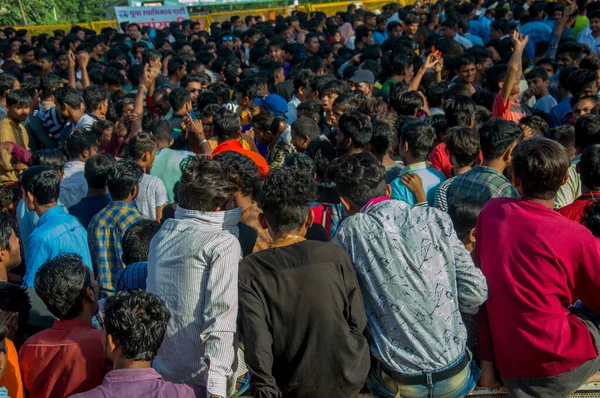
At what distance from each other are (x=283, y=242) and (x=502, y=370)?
120 cm

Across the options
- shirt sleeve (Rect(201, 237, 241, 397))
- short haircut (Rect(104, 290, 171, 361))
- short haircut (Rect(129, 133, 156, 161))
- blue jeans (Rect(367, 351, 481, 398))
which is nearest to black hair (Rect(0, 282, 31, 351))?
short haircut (Rect(104, 290, 171, 361))

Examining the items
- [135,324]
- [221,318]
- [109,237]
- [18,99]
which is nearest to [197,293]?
[221,318]

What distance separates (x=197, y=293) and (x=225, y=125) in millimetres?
2889

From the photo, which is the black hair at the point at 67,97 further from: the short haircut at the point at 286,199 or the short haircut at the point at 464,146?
the short haircut at the point at 286,199

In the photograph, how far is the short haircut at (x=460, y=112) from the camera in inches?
215

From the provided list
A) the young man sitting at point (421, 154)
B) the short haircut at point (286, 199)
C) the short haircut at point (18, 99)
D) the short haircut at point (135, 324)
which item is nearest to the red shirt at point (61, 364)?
the short haircut at point (135, 324)

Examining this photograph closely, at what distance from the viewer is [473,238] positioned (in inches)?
136

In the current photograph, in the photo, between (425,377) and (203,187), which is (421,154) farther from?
(203,187)

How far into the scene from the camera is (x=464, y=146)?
4.35 metres

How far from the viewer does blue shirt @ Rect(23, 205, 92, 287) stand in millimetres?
4035

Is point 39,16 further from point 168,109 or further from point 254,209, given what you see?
point 254,209

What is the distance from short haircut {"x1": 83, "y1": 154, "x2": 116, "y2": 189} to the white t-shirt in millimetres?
326

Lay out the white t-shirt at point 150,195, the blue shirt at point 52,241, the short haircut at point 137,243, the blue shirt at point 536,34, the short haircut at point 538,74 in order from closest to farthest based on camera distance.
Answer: the short haircut at point 137,243, the blue shirt at point 52,241, the white t-shirt at point 150,195, the short haircut at point 538,74, the blue shirt at point 536,34

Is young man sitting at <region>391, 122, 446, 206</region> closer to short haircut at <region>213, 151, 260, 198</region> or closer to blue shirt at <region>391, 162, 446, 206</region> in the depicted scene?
blue shirt at <region>391, 162, 446, 206</region>
